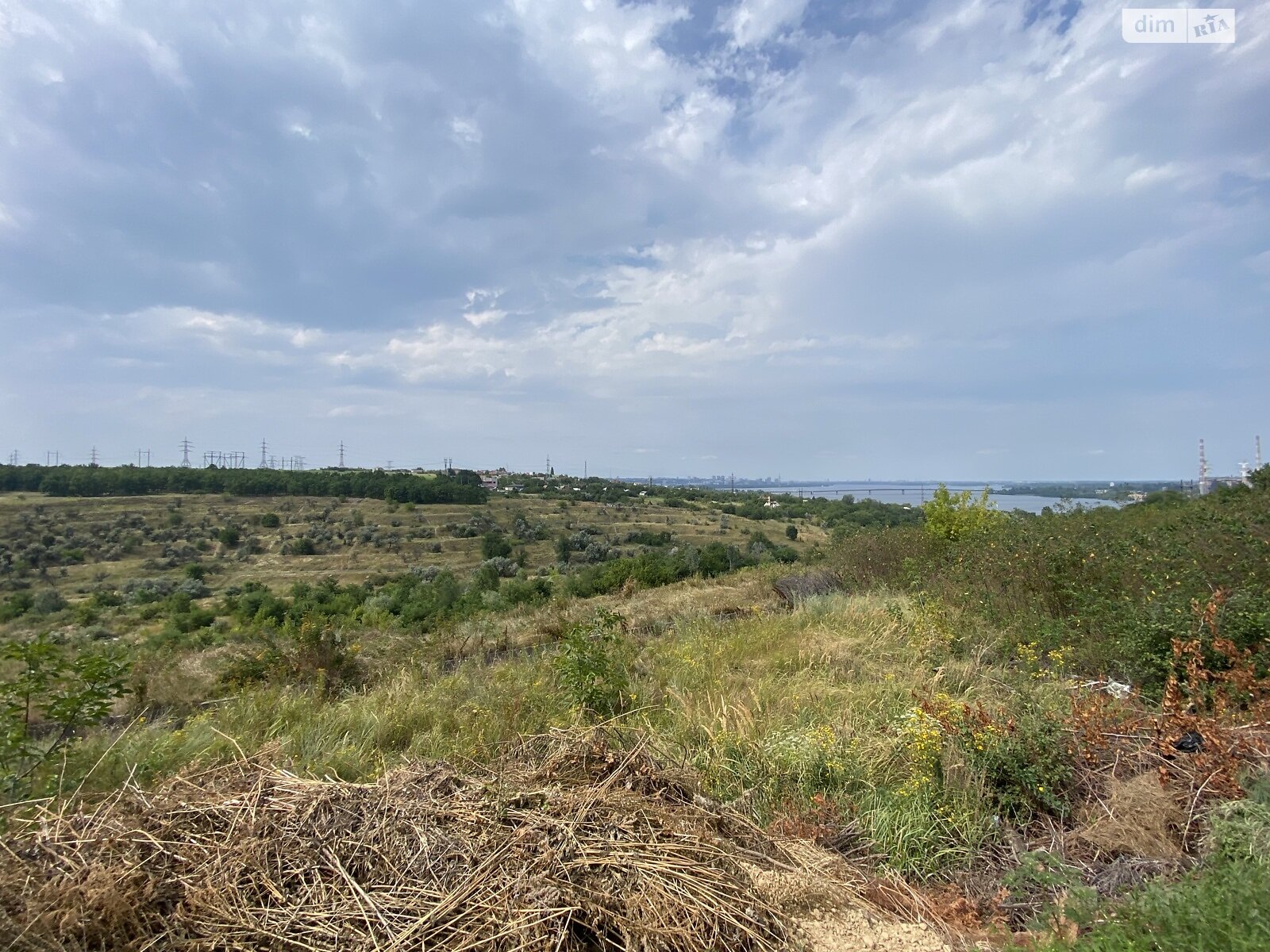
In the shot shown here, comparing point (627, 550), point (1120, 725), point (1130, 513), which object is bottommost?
point (627, 550)

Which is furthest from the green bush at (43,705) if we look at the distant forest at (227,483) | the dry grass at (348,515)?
the distant forest at (227,483)

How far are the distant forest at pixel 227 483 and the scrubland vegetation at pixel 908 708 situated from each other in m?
46.0

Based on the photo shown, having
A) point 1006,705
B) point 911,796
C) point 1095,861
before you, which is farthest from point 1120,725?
point 911,796

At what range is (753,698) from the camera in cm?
534

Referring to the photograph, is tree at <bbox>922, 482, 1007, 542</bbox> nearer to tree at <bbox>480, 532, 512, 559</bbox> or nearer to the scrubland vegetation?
the scrubland vegetation

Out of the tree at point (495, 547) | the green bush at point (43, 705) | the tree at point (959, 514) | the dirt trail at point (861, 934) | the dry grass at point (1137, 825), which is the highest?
the tree at point (959, 514)

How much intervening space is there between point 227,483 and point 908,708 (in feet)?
214

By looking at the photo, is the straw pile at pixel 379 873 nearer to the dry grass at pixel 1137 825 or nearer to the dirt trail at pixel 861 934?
the dirt trail at pixel 861 934

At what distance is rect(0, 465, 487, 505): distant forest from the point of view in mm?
50000

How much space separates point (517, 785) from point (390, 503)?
56.2m

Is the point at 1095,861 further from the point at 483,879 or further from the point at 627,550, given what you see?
the point at 627,550

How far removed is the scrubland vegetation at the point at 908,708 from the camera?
9.67 ft

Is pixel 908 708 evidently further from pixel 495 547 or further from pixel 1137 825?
pixel 495 547

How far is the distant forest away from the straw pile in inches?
2213
